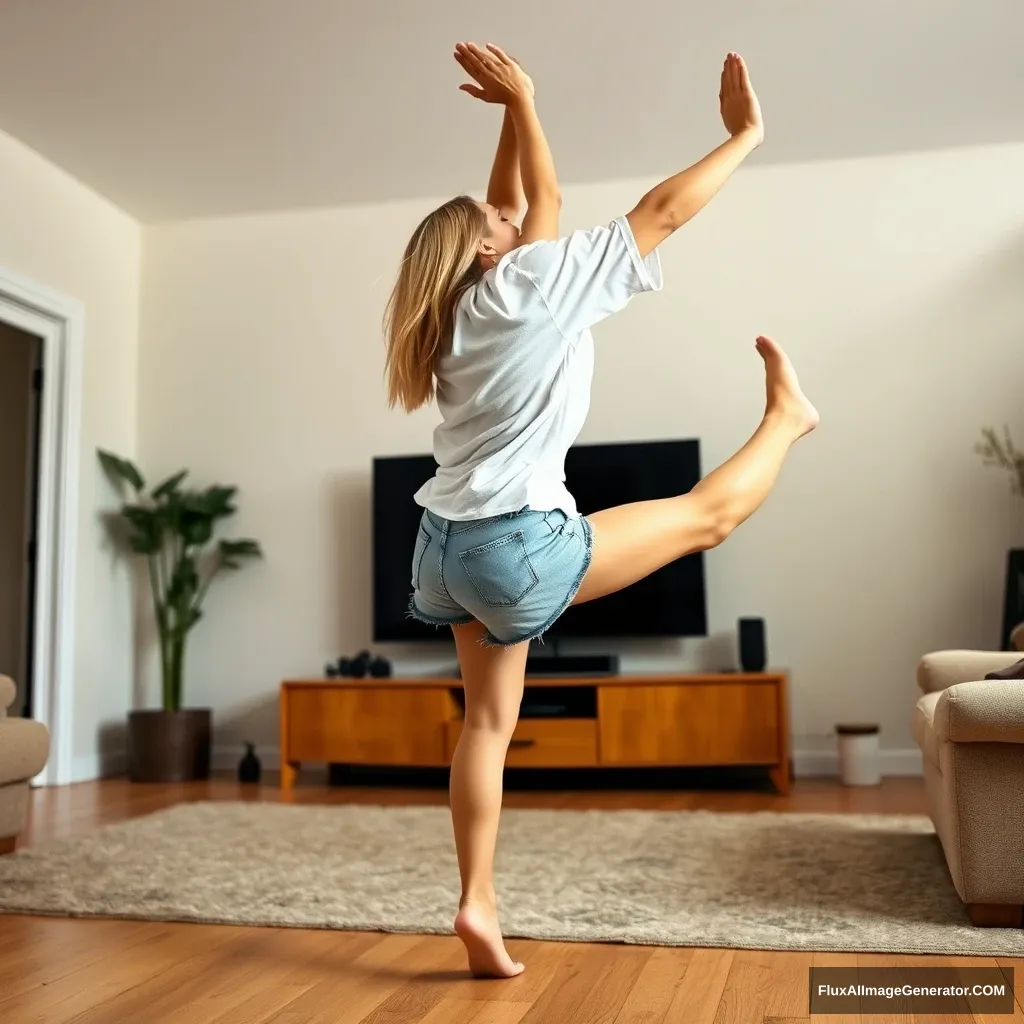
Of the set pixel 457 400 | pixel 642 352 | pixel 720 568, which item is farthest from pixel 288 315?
pixel 457 400

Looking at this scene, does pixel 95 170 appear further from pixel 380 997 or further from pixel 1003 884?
pixel 1003 884

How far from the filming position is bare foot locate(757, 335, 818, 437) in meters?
2.16

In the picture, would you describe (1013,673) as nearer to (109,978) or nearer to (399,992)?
(399,992)

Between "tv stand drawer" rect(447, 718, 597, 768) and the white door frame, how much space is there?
1742 millimetres

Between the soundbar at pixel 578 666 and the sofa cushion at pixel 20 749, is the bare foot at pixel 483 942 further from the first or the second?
the soundbar at pixel 578 666

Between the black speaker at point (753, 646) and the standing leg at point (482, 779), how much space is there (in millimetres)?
2886

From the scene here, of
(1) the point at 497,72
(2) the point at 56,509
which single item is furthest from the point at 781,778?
(2) the point at 56,509

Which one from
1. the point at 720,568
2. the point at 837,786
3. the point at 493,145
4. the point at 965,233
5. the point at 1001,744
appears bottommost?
the point at 837,786

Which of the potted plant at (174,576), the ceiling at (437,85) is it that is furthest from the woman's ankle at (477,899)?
the potted plant at (174,576)

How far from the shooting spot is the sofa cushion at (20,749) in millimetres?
3047

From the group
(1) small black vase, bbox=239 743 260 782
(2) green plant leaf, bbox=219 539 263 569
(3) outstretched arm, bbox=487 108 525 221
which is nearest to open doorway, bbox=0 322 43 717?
(2) green plant leaf, bbox=219 539 263 569

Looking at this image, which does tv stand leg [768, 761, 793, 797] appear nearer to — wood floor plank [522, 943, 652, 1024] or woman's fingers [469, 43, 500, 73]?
wood floor plank [522, 943, 652, 1024]

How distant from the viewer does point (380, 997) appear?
193 centimetres

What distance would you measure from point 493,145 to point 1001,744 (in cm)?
359
